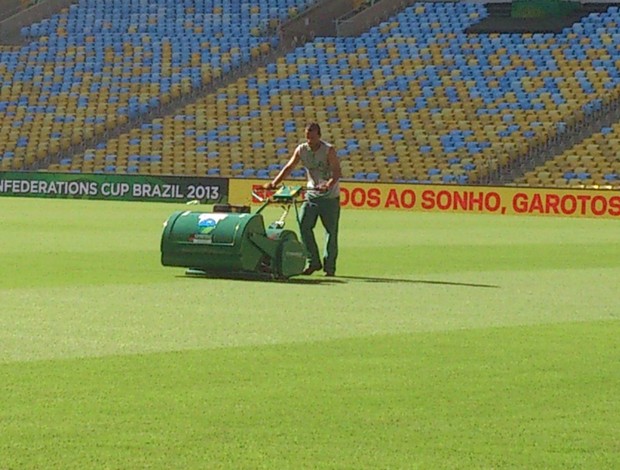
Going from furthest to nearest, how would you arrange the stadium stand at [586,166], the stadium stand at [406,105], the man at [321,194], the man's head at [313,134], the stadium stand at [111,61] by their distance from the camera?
the stadium stand at [111,61], the stadium stand at [406,105], the stadium stand at [586,166], the man at [321,194], the man's head at [313,134]

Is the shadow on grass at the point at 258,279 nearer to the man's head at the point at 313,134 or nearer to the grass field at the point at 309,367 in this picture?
the grass field at the point at 309,367

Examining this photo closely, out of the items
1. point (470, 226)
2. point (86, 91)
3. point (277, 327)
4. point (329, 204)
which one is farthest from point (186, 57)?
point (277, 327)

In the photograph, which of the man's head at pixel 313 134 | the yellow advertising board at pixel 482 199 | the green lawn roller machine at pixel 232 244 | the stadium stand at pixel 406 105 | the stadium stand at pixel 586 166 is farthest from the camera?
the stadium stand at pixel 406 105

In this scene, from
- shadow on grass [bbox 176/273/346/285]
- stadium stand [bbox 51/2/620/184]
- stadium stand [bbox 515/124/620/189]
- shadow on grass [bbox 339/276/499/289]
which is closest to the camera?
shadow on grass [bbox 339/276/499/289]

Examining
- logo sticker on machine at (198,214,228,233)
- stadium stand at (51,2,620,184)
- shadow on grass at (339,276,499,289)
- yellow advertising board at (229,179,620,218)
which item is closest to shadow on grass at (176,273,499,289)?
shadow on grass at (339,276,499,289)

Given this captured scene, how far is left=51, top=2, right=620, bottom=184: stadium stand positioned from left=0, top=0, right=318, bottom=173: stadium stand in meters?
1.33

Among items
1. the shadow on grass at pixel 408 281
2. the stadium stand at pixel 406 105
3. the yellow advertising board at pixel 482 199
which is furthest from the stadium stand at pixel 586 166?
the shadow on grass at pixel 408 281

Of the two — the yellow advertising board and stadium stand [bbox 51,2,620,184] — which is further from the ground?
stadium stand [bbox 51,2,620,184]

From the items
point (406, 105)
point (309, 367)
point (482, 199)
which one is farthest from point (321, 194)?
point (406, 105)

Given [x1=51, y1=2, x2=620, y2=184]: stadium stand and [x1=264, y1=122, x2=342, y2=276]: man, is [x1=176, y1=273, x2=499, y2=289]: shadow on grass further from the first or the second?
[x1=51, y1=2, x2=620, y2=184]: stadium stand

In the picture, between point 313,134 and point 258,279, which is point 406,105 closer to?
point 313,134

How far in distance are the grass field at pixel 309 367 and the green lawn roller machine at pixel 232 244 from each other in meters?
0.38

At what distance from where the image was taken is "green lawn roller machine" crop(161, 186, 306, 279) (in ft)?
59.9

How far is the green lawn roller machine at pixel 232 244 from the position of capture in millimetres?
18266
